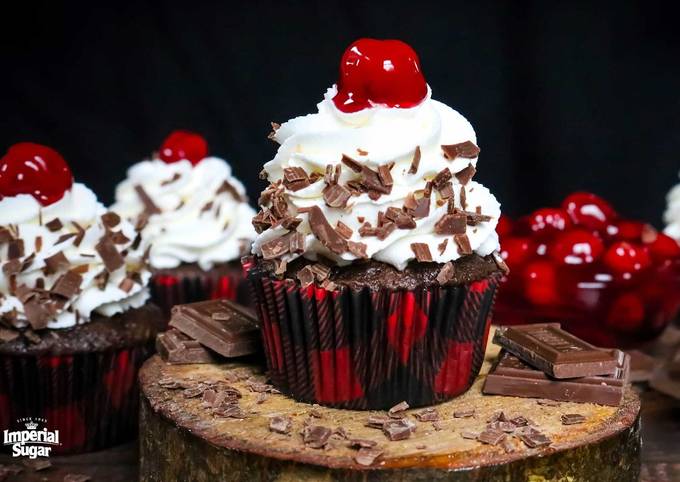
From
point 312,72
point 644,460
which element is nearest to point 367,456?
point 644,460

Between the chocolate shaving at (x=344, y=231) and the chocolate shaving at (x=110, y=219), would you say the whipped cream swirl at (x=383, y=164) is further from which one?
the chocolate shaving at (x=110, y=219)

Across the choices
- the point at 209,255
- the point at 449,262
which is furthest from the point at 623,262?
the point at 209,255

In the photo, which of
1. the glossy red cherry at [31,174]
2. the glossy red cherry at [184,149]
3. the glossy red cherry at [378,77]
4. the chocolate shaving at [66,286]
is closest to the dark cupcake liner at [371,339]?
the glossy red cherry at [378,77]

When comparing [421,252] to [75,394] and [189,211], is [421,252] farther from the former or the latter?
[189,211]

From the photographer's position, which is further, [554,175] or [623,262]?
[554,175]

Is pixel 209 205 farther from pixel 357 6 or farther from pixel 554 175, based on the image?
pixel 554 175

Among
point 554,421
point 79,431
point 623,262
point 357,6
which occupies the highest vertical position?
point 357,6
